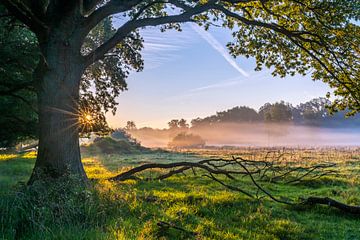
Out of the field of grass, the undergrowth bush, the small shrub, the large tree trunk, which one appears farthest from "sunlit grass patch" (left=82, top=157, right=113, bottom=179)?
the small shrub

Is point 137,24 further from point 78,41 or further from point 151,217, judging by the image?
point 151,217

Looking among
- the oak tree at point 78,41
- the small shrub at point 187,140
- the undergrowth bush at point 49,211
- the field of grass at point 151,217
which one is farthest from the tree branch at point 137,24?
the small shrub at point 187,140

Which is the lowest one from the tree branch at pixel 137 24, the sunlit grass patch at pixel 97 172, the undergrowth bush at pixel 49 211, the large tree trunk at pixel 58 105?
the sunlit grass patch at pixel 97 172

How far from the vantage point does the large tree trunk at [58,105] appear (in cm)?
1100

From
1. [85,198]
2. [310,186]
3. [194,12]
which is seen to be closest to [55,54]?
[194,12]

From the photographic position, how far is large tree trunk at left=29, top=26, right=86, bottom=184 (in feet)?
36.1

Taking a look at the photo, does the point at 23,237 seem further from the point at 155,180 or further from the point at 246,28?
the point at 246,28

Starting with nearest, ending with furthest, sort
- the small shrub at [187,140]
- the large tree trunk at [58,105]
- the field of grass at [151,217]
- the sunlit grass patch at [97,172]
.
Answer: the field of grass at [151,217]
the large tree trunk at [58,105]
the sunlit grass patch at [97,172]
the small shrub at [187,140]

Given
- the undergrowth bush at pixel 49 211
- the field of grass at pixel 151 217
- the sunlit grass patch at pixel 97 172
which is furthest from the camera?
the sunlit grass patch at pixel 97 172

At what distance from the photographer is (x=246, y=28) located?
52.9ft

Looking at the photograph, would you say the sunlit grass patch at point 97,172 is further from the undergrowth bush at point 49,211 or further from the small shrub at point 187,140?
the small shrub at point 187,140

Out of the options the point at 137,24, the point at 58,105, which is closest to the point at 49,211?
the point at 58,105

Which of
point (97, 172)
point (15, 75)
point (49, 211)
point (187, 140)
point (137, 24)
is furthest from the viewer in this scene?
point (187, 140)

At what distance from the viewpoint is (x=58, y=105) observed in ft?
36.6
